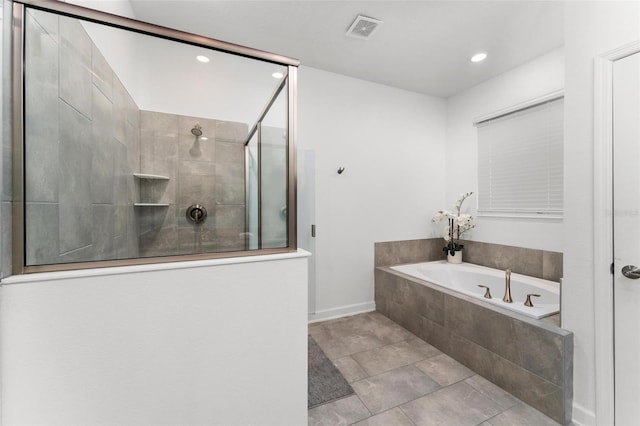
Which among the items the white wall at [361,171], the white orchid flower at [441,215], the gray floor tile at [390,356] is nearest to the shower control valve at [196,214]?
the white wall at [361,171]

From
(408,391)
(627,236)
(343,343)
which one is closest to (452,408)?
(408,391)

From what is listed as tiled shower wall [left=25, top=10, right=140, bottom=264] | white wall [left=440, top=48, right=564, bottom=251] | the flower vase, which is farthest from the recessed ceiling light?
tiled shower wall [left=25, top=10, right=140, bottom=264]

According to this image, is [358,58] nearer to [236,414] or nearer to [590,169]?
[590,169]

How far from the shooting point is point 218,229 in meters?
1.49

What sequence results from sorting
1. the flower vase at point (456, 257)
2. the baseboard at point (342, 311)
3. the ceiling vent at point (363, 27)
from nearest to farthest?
1. the ceiling vent at point (363, 27)
2. the baseboard at point (342, 311)
3. the flower vase at point (456, 257)

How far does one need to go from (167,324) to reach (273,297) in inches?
16.2

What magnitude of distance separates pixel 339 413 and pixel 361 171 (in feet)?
7.14

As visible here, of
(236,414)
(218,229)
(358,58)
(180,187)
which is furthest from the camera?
(358,58)

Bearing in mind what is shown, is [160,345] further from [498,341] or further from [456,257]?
[456,257]

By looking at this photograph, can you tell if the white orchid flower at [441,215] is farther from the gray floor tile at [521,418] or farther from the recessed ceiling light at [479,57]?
the gray floor tile at [521,418]

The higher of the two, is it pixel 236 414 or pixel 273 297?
pixel 273 297

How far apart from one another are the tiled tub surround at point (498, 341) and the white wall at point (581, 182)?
6 centimetres

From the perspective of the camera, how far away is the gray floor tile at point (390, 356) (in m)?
1.89

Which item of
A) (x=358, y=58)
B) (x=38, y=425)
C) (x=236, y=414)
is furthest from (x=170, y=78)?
(x=236, y=414)
